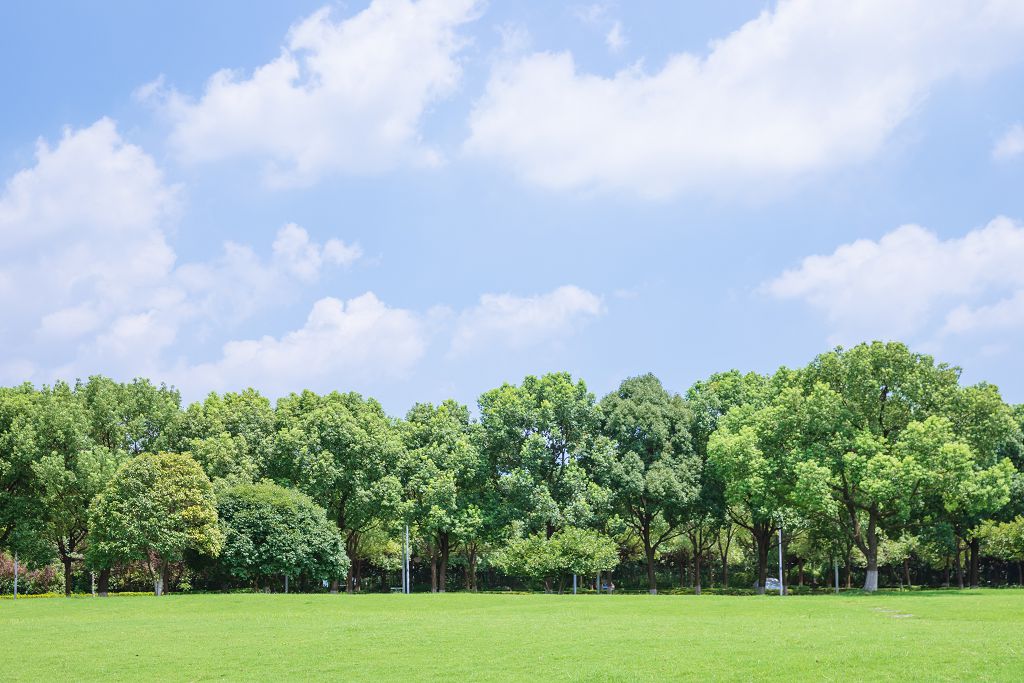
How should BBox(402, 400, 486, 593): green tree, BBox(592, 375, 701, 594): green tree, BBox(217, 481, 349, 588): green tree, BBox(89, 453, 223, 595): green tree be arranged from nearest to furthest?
1. BBox(89, 453, 223, 595): green tree
2. BBox(217, 481, 349, 588): green tree
3. BBox(592, 375, 701, 594): green tree
4. BBox(402, 400, 486, 593): green tree

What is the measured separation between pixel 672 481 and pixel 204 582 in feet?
113

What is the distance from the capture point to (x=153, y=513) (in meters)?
54.7

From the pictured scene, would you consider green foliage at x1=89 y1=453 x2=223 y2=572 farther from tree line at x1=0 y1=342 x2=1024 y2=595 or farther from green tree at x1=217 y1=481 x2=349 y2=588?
green tree at x1=217 y1=481 x2=349 y2=588

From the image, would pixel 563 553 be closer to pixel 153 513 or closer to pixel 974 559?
pixel 153 513

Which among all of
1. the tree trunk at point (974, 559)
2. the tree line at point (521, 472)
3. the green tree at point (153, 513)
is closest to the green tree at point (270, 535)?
the tree line at point (521, 472)

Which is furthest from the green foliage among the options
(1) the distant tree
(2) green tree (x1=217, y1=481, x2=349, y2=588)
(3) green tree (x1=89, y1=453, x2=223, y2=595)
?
(1) the distant tree

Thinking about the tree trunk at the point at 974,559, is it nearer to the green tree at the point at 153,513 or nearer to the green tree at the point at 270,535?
the green tree at the point at 270,535

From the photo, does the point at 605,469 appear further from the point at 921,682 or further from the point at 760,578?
the point at 921,682

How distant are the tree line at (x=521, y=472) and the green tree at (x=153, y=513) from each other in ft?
0.50

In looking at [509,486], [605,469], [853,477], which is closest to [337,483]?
[509,486]

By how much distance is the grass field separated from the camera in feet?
63.0

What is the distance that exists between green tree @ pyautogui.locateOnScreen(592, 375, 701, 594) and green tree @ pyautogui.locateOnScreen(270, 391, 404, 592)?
15370mm

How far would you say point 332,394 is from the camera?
72188 millimetres

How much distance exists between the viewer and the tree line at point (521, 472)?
5216 cm
